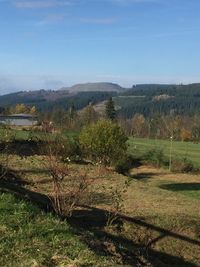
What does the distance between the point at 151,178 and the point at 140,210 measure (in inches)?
661

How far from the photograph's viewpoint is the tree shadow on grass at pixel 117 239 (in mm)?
7220

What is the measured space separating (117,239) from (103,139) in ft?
42.2

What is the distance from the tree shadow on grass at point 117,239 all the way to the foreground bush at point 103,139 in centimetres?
983

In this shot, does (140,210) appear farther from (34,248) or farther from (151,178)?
(151,178)

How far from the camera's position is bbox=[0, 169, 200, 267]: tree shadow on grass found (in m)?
7.22

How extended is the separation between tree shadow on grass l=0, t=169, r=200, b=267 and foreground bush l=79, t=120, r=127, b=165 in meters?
9.83

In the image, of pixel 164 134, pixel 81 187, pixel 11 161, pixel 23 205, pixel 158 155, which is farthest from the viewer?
pixel 164 134

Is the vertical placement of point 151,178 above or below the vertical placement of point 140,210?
below

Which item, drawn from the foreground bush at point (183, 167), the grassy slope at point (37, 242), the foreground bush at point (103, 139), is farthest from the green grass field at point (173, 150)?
the grassy slope at point (37, 242)

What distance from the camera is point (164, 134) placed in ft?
305

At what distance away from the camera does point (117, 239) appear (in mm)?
9750

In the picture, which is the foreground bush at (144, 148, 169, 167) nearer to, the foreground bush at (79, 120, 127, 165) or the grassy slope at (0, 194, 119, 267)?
the foreground bush at (79, 120, 127, 165)

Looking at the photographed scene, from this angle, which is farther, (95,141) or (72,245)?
(95,141)

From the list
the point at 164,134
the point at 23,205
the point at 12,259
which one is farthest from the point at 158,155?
the point at 164,134
